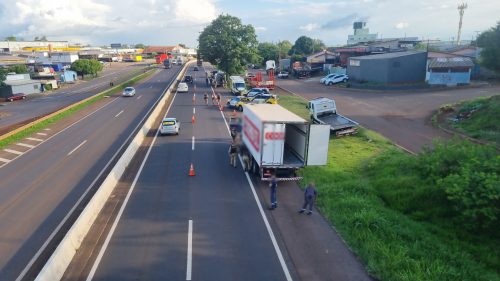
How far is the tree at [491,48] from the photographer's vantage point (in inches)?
1506

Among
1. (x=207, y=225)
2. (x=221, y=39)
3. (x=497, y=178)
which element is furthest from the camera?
(x=221, y=39)

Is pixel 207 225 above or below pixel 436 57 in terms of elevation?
below

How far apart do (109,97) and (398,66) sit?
4481cm

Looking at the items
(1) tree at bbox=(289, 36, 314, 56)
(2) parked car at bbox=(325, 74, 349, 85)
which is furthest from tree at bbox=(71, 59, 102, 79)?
(1) tree at bbox=(289, 36, 314, 56)

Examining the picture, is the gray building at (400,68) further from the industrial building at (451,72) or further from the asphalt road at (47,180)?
the asphalt road at (47,180)

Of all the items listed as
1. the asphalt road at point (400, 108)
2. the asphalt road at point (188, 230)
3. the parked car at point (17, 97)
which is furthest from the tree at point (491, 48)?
the parked car at point (17, 97)

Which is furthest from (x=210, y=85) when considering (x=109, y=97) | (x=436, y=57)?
(x=436, y=57)

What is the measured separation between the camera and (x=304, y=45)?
404ft

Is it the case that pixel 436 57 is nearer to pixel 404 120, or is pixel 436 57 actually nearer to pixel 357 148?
pixel 404 120

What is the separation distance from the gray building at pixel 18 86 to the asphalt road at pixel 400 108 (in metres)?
45.4

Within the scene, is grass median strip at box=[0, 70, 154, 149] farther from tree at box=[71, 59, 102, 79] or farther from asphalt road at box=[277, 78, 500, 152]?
tree at box=[71, 59, 102, 79]

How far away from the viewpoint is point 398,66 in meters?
54.7

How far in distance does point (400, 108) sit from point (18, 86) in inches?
2299

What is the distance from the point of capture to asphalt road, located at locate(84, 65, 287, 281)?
11273mm
